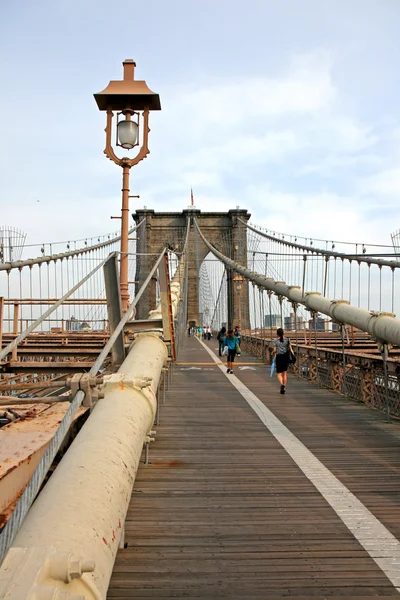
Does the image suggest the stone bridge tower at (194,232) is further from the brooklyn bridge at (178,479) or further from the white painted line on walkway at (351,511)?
the white painted line on walkway at (351,511)

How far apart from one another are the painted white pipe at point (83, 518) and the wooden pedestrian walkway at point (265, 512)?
93 cm

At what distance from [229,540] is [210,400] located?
17.0 feet

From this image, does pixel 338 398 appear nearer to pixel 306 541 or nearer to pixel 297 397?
pixel 297 397

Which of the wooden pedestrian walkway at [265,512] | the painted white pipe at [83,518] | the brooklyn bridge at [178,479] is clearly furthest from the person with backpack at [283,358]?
the painted white pipe at [83,518]

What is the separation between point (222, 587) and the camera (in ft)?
7.91

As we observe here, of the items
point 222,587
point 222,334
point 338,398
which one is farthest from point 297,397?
point 222,334

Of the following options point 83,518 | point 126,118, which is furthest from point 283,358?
point 83,518

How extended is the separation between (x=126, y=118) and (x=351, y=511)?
21.9ft

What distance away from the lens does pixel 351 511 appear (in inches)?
131

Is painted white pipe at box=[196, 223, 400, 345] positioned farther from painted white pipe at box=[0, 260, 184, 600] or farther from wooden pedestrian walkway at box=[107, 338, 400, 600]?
painted white pipe at box=[0, 260, 184, 600]

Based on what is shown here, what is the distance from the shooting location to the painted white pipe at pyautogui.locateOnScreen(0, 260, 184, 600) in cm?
104

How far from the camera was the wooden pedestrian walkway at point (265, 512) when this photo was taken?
2.46 metres

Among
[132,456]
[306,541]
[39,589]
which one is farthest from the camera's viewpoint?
[306,541]

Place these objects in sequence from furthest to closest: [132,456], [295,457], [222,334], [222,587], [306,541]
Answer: [222,334]
[295,457]
[306,541]
[222,587]
[132,456]
